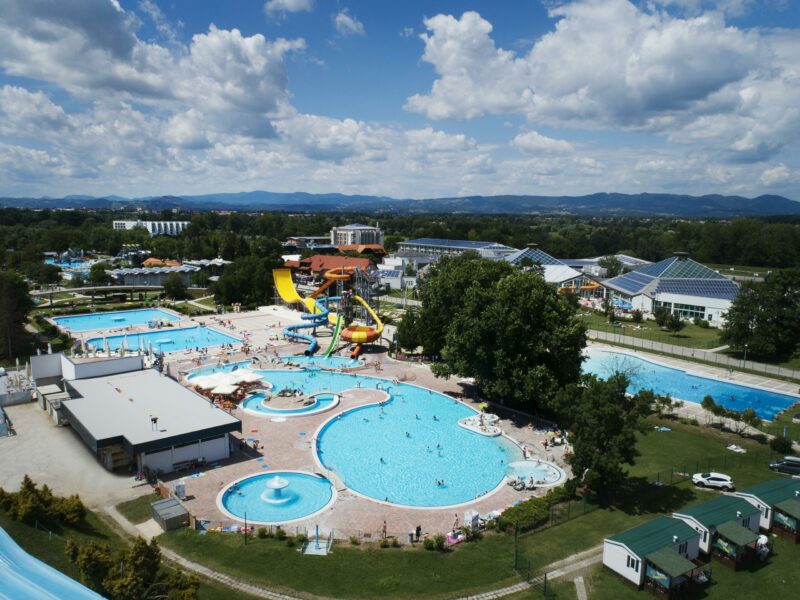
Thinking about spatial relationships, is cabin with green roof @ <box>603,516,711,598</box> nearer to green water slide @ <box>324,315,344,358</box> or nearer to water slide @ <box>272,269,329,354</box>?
green water slide @ <box>324,315,344,358</box>

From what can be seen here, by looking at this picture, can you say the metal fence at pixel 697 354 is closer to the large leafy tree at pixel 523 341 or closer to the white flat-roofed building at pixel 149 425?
the large leafy tree at pixel 523 341

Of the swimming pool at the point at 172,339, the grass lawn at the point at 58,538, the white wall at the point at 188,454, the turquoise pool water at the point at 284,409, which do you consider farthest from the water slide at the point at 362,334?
the grass lawn at the point at 58,538

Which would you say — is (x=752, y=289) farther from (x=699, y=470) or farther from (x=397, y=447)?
(x=397, y=447)

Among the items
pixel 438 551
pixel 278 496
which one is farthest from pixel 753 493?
pixel 278 496

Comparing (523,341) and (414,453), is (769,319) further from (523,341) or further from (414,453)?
(414,453)

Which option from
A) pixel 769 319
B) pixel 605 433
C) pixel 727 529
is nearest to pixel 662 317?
pixel 769 319

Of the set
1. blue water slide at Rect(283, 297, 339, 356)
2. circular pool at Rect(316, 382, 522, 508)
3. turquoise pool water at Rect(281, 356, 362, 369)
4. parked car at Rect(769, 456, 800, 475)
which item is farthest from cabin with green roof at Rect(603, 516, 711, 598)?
blue water slide at Rect(283, 297, 339, 356)
